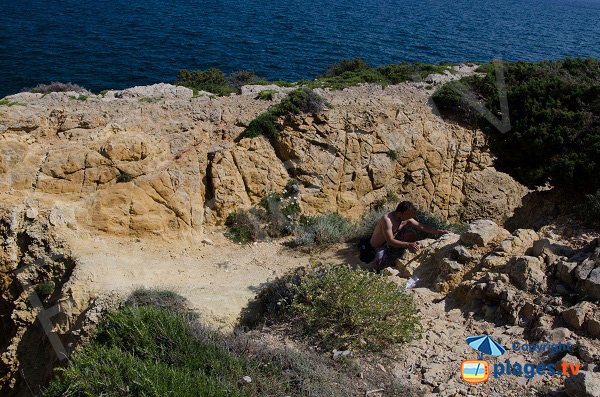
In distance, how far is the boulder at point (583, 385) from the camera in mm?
4735

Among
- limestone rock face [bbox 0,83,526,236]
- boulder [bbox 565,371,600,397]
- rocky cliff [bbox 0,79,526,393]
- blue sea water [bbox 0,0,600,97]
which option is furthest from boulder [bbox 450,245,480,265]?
blue sea water [bbox 0,0,600,97]

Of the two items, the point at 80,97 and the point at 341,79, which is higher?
the point at 341,79

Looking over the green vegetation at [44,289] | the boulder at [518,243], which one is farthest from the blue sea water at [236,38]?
the boulder at [518,243]

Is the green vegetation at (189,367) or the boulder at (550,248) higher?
the boulder at (550,248)

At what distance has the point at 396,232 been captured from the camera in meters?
8.91

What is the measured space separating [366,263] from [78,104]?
25.0ft

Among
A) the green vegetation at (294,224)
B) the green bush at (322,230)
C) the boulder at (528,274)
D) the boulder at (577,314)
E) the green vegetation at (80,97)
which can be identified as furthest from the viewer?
the green vegetation at (80,97)

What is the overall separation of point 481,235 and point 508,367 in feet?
9.04

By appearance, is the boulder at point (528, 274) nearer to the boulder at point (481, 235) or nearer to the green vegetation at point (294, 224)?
the boulder at point (481, 235)

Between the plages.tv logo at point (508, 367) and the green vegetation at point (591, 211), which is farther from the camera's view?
the green vegetation at point (591, 211)

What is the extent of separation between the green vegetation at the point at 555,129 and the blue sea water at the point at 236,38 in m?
16.8

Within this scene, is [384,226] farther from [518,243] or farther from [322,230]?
[322,230]

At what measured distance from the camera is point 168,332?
6.36 meters

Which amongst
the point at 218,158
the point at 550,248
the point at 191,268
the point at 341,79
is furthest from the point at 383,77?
the point at 550,248
